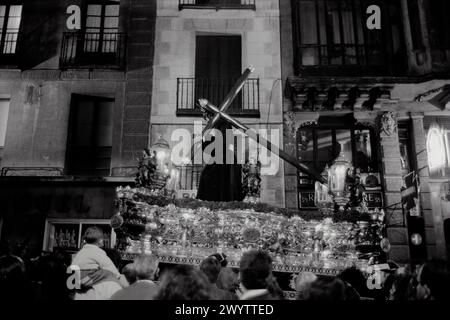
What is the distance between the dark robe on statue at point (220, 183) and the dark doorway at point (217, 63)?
5185 mm

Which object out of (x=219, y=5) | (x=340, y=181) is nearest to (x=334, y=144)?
(x=340, y=181)

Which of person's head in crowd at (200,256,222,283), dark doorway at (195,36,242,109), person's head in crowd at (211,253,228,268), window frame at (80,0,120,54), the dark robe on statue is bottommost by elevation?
person's head in crowd at (200,256,222,283)

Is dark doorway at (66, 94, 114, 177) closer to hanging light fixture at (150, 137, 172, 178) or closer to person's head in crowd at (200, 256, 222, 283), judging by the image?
hanging light fixture at (150, 137, 172, 178)

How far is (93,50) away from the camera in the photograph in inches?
558

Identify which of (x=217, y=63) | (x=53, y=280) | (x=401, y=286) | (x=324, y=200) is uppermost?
(x=217, y=63)

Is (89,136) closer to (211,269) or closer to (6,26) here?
(6,26)

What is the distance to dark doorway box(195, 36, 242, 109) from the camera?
44.6 ft

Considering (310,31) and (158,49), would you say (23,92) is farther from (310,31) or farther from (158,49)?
(310,31)

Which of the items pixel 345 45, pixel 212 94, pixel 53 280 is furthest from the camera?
pixel 345 45

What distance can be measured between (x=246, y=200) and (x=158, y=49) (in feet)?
26.1

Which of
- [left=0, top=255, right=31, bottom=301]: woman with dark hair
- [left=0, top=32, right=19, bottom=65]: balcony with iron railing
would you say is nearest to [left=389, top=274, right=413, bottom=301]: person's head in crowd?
[left=0, top=255, right=31, bottom=301]: woman with dark hair

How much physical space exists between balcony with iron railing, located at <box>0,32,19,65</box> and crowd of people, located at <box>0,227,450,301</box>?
11663 millimetres

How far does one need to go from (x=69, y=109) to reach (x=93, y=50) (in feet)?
7.71
